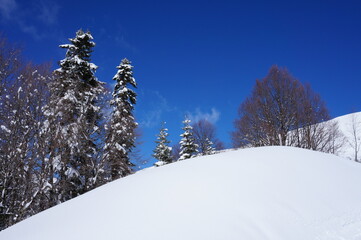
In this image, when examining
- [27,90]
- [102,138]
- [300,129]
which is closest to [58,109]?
[27,90]

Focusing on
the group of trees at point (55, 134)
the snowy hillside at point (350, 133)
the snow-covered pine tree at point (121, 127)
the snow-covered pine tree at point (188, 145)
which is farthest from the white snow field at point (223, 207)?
the snowy hillside at point (350, 133)

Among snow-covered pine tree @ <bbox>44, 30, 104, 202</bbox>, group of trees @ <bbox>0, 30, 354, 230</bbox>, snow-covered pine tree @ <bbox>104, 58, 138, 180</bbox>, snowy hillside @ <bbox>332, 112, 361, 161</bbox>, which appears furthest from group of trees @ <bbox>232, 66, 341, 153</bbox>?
snowy hillside @ <bbox>332, 112, 361, 161</bbox>

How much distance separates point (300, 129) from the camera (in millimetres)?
12625

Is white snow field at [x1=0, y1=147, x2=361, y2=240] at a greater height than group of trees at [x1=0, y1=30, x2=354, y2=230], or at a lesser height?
lesser

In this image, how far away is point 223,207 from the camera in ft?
7.27

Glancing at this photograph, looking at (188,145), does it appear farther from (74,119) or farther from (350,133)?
(350,133)

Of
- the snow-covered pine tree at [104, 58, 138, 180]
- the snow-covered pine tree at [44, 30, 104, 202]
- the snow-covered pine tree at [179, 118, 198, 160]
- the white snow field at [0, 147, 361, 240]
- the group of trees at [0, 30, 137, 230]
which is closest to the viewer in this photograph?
the white snow field at [0, 147, 361, 240]

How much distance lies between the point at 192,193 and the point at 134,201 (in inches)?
30.0

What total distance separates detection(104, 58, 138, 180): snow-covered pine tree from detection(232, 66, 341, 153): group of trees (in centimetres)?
810

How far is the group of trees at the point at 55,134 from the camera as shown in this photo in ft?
27.3

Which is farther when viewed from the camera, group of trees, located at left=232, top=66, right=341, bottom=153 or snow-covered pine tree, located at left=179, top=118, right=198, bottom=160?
snow-covered pine tree, located at left=179, top=118, right=198, bottom=160

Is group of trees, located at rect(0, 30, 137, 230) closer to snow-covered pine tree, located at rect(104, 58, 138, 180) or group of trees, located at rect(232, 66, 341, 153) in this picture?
snow-covered pine tree, located at rect(104, 58, 138, 180)

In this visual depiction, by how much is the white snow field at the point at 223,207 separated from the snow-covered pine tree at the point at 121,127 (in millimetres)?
8745

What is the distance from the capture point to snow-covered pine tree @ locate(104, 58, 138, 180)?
1167cm
